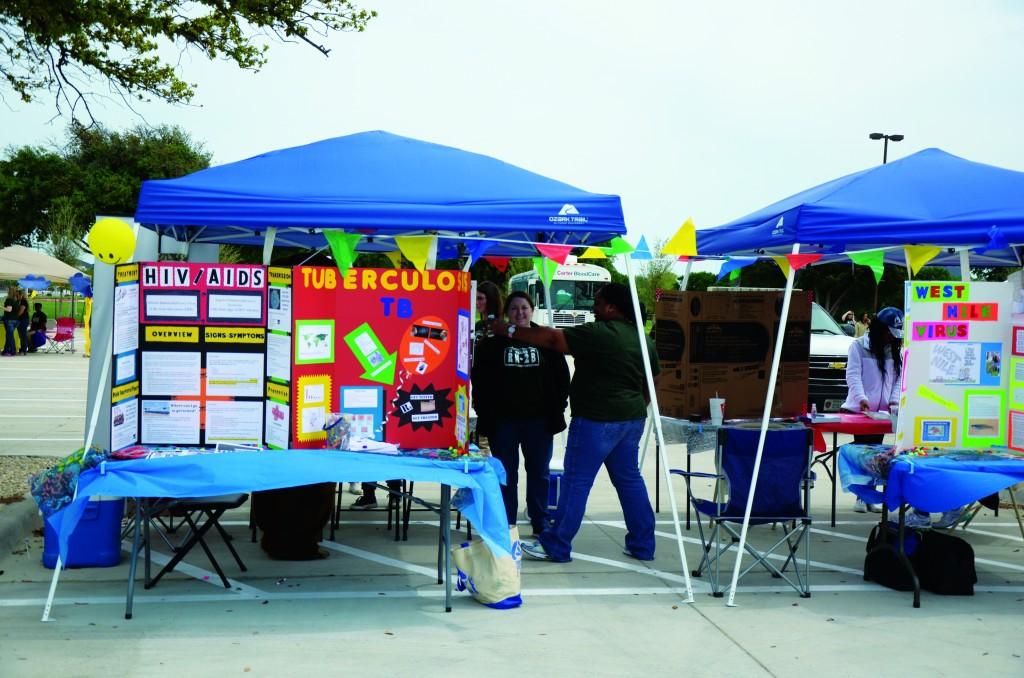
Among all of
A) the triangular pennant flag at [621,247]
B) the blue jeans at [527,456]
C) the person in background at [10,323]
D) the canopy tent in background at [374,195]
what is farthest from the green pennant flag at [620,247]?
the person in background at [10,323]

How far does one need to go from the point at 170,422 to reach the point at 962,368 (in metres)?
4.89

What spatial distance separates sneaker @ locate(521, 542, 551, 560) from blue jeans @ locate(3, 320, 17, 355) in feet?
76.0

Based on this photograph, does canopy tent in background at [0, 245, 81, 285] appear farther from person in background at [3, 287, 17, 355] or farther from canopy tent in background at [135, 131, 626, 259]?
canopy tent in background at [135, 131, 626, 259]

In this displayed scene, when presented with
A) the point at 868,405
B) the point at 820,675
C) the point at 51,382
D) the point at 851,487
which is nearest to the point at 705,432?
the point at 851,487

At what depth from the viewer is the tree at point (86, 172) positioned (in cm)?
4691

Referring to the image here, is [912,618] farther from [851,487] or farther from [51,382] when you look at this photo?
[51,382]

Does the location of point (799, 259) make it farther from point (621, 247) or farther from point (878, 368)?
point (878, 368)

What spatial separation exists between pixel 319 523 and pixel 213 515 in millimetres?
884

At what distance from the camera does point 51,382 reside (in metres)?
19.4

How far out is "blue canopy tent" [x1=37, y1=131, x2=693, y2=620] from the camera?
581 cm

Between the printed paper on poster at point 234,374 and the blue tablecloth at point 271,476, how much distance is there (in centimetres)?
50

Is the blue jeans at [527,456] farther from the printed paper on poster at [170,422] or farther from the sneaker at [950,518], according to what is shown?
the sneaker at [950,518]

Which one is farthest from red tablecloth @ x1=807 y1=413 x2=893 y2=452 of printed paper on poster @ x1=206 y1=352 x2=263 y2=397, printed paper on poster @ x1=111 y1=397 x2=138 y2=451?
printed paper on poster @ x1=111 y1=397 x2=138 y2=451

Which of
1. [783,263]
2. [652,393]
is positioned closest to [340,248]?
[652,393]
